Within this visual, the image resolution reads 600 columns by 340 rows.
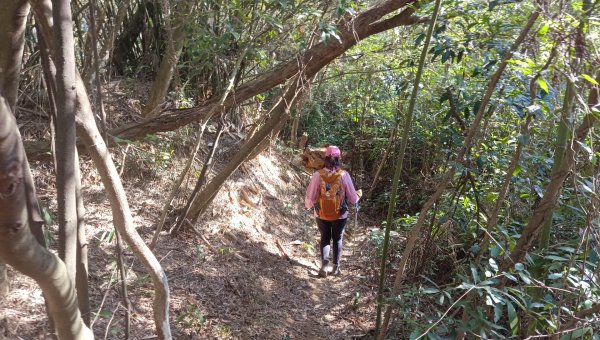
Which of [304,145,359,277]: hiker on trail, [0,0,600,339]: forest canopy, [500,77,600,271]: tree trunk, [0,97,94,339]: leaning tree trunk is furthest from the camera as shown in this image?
[304,145,359,277]: hiker on trail

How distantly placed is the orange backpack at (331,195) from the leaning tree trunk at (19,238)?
194 inches

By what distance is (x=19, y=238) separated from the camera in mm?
1228

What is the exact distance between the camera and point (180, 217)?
6109 mm

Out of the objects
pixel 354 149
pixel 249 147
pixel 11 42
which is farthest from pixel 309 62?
pixel 354 149

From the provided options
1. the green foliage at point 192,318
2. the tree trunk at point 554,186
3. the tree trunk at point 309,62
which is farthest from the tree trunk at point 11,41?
the green foliage at point 192,318

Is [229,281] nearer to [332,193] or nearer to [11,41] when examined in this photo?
[332,193]

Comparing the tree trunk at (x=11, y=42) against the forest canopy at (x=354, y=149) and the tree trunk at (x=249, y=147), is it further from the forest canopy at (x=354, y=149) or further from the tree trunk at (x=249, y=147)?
the tree trunk at (x=249, y=147)

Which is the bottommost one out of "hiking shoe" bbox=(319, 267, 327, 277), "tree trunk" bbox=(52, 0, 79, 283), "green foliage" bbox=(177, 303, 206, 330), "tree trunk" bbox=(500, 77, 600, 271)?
"hiking shoe" bbox=(319, 267, 327, 277)

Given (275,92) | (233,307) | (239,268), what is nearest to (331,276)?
(239,268)

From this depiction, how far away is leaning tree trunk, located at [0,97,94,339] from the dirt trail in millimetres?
2187

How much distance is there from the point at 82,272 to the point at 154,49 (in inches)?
236

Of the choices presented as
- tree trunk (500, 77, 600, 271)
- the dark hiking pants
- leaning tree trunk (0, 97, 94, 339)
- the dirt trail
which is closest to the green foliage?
the dirt trail

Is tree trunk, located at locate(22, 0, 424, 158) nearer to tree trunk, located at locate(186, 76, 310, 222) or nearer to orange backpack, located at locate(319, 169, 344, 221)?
tree trunk, located at locate(186, 76, 310, 222)

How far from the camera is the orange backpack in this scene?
250 inches
